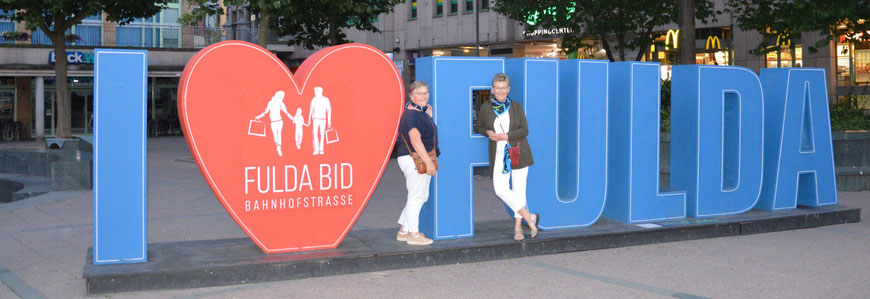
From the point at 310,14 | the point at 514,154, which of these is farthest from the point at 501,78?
the point at 310,14

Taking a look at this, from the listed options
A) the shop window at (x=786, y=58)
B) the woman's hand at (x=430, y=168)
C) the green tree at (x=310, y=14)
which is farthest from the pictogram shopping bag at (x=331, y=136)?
the shop window at (x=786, y=58)

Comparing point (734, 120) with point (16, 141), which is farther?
point (16, 141)

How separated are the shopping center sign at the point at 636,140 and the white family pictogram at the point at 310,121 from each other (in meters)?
1.10

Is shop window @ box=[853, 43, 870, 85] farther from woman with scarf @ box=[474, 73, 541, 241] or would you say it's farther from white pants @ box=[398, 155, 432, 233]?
white pants @ box=[398, 155, 432, 233]

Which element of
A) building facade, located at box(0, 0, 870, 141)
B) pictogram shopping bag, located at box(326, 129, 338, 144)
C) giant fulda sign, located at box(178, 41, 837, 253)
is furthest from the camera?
building facade, located at box(0, 0, 870, 141)

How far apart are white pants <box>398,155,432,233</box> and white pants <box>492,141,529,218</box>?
724 millimetres

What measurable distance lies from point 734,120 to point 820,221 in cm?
168

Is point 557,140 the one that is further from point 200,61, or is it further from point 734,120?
point 200,61

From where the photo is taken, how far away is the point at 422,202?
835 centimetres

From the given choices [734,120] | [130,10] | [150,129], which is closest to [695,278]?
[734,120]

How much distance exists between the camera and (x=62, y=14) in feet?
79.9

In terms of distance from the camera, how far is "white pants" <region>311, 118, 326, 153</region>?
8.09 meters

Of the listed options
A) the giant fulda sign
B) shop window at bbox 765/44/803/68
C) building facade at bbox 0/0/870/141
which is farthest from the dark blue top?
shop window at bbox 765/44/803/68

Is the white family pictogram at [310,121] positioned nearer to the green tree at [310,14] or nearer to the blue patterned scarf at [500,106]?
the blue patterned scarf at [500,106]
